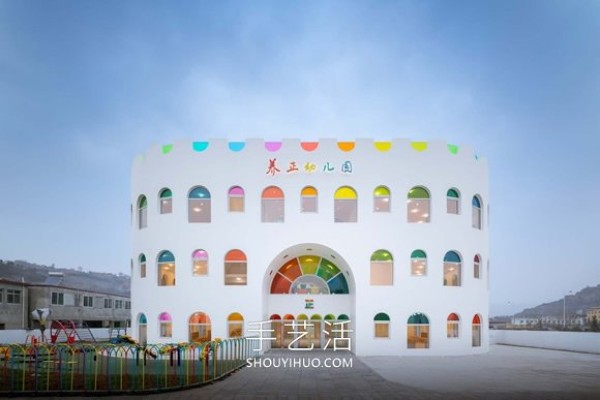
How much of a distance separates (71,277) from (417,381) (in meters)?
101

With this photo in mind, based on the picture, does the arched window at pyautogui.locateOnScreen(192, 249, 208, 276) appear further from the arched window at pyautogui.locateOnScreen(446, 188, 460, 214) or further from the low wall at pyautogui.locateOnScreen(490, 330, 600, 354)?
the low wall at pyautogui.locateOnScreen(490, 330, 600, 354)

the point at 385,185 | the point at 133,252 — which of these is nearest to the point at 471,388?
the point at 385,185

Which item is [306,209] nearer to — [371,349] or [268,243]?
[268,243]

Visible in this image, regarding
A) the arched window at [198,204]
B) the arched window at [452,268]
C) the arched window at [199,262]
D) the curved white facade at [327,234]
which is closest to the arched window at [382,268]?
the curved white facade at [327,234]

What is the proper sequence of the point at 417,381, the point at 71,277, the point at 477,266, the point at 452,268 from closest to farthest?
the point at 417,381 < the point at 452,268 < the point at 477,266 < the point at 71,277

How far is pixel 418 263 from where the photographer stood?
26.7 metres

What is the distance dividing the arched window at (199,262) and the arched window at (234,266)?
3.46 feet

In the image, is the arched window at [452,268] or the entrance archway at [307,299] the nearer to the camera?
the arched window at [452,268]

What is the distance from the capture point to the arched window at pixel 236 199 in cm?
2678

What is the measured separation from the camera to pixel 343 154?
26.6 metres

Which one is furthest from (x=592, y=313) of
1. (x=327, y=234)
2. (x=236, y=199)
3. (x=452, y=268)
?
(x=236, y=199)

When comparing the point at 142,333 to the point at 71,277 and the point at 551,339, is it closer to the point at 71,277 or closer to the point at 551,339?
the point at 551,339

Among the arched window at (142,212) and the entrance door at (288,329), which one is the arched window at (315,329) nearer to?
the entrance door at (288,329)

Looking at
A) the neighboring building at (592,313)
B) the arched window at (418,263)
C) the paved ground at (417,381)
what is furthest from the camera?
the neighboring building at (592,313)
